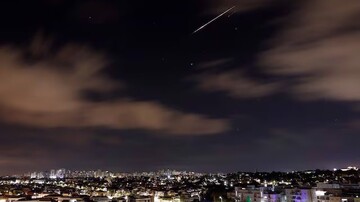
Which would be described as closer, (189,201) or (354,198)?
(354,198)

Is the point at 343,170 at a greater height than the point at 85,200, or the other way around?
the point at 343,170

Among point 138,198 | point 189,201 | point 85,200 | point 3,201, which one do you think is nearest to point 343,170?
point 189,201

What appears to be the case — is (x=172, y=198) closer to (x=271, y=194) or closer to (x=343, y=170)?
(x=271, y=194)

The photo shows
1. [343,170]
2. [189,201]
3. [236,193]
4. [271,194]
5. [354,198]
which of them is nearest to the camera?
[354,198]

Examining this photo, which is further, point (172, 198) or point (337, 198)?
point (172, 198)

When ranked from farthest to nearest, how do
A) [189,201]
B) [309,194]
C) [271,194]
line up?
[189,201], [271,194], [309,194]

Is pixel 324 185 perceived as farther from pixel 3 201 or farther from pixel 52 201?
pixel 3 201

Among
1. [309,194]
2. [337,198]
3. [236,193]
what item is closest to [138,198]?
[236,193]

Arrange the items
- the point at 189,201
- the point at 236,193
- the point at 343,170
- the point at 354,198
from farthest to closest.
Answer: the point at 343,170 → the point at 189,201 → the point at 236,193 → the point at 354,198

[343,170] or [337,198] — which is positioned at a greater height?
[343,170]

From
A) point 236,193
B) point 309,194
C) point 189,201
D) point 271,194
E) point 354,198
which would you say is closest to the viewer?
point 354,198
